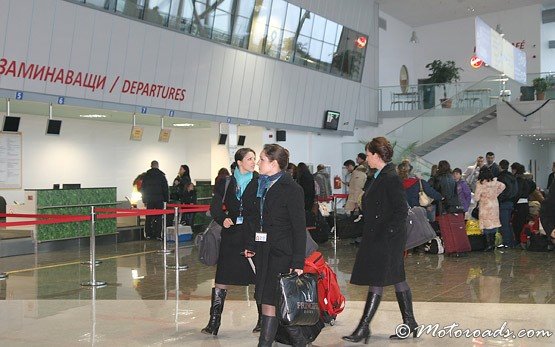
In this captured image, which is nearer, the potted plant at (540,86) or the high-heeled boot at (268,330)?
the high-heeled boot at (268,330)

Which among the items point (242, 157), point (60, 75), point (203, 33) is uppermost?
point (203, 33)

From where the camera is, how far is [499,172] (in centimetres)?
1423

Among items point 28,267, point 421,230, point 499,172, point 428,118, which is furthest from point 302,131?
point 421,230

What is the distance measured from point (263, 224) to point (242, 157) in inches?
47.8

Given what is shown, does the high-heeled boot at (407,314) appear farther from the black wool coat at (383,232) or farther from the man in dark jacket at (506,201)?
the man in dark jacket at (506,201)

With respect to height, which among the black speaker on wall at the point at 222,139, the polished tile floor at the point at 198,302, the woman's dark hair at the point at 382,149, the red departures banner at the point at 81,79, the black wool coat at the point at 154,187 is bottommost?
the polished tile floor at the point at 198,302

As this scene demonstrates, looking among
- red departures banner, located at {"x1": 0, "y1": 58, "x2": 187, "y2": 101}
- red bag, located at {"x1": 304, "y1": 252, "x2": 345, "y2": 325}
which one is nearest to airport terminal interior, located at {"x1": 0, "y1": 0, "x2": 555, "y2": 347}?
red departures banner, located at {"x1": 0, "y1": 58, "x2": 187, "y2": 101}

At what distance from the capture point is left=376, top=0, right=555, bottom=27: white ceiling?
29.2 meters

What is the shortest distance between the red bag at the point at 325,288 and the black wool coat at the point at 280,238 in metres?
0.82

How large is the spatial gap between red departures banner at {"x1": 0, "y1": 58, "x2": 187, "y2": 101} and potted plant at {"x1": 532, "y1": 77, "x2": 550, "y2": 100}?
41.7 feet

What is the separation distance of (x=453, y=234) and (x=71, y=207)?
7669 millimetres

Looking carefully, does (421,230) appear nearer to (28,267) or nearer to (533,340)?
(533,340)

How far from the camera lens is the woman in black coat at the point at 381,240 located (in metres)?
6.08

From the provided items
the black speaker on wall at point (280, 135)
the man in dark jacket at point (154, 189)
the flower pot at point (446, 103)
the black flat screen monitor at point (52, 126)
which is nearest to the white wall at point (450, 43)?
the flower pot at point (446, 103)
